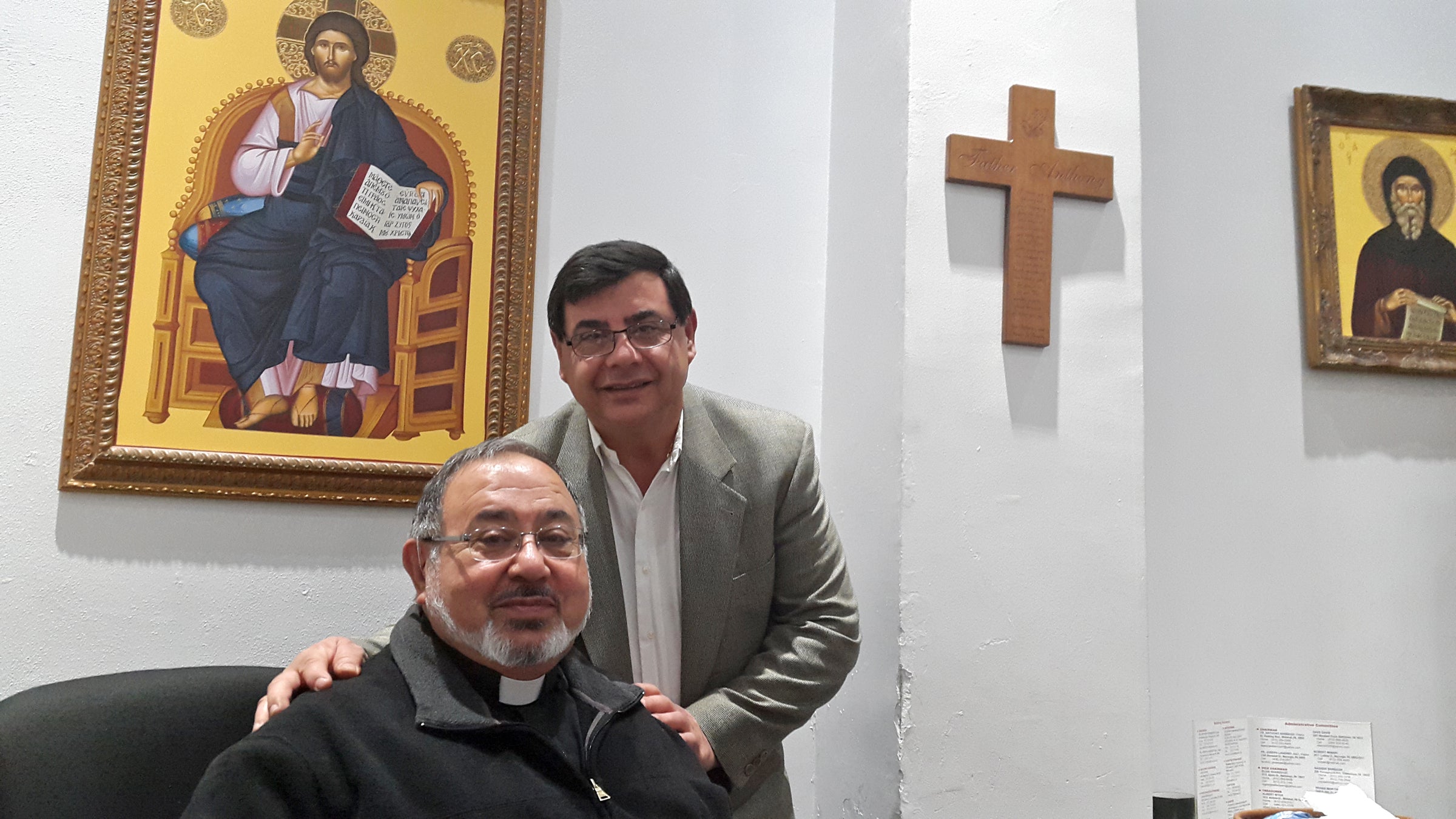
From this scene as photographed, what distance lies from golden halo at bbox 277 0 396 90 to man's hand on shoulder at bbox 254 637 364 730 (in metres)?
1.42

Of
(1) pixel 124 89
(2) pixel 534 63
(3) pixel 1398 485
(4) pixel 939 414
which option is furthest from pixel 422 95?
(3) pixel 1398 485

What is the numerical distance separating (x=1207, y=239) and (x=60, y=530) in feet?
9.66

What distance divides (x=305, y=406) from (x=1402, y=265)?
2963mm

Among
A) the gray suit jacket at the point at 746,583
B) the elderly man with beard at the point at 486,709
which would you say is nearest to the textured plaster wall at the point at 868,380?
the gray suit jacket at the point at 746,583

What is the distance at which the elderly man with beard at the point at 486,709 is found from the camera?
4.55ft

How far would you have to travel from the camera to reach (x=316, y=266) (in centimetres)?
240

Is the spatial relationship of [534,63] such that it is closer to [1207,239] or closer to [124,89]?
[124,89]

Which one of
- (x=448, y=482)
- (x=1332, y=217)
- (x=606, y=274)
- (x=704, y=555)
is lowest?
(x=704, y=555)

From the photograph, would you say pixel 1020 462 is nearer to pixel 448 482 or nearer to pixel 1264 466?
pixel 1264 466

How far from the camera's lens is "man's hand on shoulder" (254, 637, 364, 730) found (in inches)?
60.0

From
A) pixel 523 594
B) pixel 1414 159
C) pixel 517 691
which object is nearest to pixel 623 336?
pixel 523 594

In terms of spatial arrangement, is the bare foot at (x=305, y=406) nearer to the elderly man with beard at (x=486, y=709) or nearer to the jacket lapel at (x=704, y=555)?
the elderly man with beard at (x=486, y=709)

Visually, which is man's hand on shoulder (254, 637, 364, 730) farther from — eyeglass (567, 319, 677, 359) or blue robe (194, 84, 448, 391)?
blue robe (194, 84, 448, 391)

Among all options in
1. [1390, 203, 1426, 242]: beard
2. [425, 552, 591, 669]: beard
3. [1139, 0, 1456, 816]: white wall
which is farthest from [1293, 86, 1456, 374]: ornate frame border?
[425, 552, 591, 669]: beard
